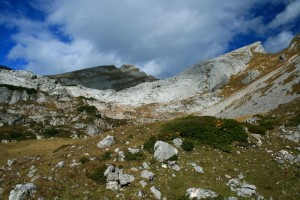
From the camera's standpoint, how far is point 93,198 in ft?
68.3

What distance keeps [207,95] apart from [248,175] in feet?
453

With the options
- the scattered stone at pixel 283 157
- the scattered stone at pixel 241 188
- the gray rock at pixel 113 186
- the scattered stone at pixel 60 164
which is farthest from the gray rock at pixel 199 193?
the scattered stone at pixel 60 164

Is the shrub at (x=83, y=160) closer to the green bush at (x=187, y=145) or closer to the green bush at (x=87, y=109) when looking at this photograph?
the green bush at (x=187, y=145)

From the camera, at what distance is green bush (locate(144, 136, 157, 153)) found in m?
26.3

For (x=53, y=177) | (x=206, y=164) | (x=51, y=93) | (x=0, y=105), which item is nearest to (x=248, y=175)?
(x=206, y=164)

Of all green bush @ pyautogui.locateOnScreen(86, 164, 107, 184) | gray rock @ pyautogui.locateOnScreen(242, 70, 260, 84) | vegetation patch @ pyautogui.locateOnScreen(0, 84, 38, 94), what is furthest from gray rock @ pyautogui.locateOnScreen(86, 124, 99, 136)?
gray rock @ pyautogui.locateOnScreen(242, 70, 260, 84)

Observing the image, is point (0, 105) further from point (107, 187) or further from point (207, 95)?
point (107, 187)

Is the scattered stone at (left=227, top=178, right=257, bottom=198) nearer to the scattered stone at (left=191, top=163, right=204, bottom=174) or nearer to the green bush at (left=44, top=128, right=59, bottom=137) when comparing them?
the scattered stone at (left=191, top=163, right=204, bottom=174)

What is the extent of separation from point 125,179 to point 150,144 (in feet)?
17.3

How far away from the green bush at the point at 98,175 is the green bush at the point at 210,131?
797cm

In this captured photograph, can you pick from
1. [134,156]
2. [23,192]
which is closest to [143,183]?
[134,156]

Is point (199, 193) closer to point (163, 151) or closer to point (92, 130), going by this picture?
point (163, 151)

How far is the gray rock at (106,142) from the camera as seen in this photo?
1116 inches

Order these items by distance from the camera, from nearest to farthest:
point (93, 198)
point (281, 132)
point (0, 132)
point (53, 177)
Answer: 1. point (93, 198)
2. point (53, 177)
3. point (281, 132)
4. point (0, 132)
